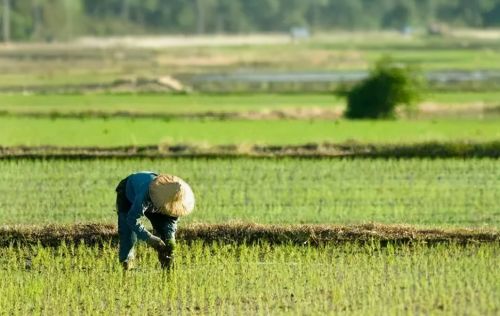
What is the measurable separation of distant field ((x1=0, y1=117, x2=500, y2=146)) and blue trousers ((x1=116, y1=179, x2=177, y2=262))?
28.8 feet

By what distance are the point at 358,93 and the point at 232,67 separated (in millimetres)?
28974

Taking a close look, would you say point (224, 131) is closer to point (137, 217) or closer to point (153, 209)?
point (153, 209)

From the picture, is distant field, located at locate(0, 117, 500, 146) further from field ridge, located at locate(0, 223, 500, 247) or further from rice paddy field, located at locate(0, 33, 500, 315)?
field ridge, located at locate(0, 223, 500, 247)

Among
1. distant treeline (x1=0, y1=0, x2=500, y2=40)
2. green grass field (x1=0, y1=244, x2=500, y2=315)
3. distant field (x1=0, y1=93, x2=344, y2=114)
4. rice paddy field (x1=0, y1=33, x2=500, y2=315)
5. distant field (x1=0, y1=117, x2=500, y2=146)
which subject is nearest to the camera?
green grass field (x1=0, y1=244, x2=500, y2=315)

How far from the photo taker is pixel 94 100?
2856 cm

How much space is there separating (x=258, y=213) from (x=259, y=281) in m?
2.98

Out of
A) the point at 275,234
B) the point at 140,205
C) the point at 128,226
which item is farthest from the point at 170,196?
the point at 275,234

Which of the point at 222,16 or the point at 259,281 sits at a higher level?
the point at 259,281

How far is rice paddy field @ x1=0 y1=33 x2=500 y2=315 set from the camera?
28.5 feet

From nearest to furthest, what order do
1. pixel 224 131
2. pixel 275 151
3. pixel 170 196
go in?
pixel 170 196 < pixel 275 151 < pixel 224 131

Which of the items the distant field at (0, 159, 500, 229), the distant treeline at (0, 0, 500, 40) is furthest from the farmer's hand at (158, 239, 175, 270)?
the distant treeline at (0, 0, 500, 40)

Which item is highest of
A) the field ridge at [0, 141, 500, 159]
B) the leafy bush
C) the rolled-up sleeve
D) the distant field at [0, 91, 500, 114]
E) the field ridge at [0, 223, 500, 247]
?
the rolled-up sleeve

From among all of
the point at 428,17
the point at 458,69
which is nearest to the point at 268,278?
the point at 458,69

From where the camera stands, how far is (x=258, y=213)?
12078 mm
